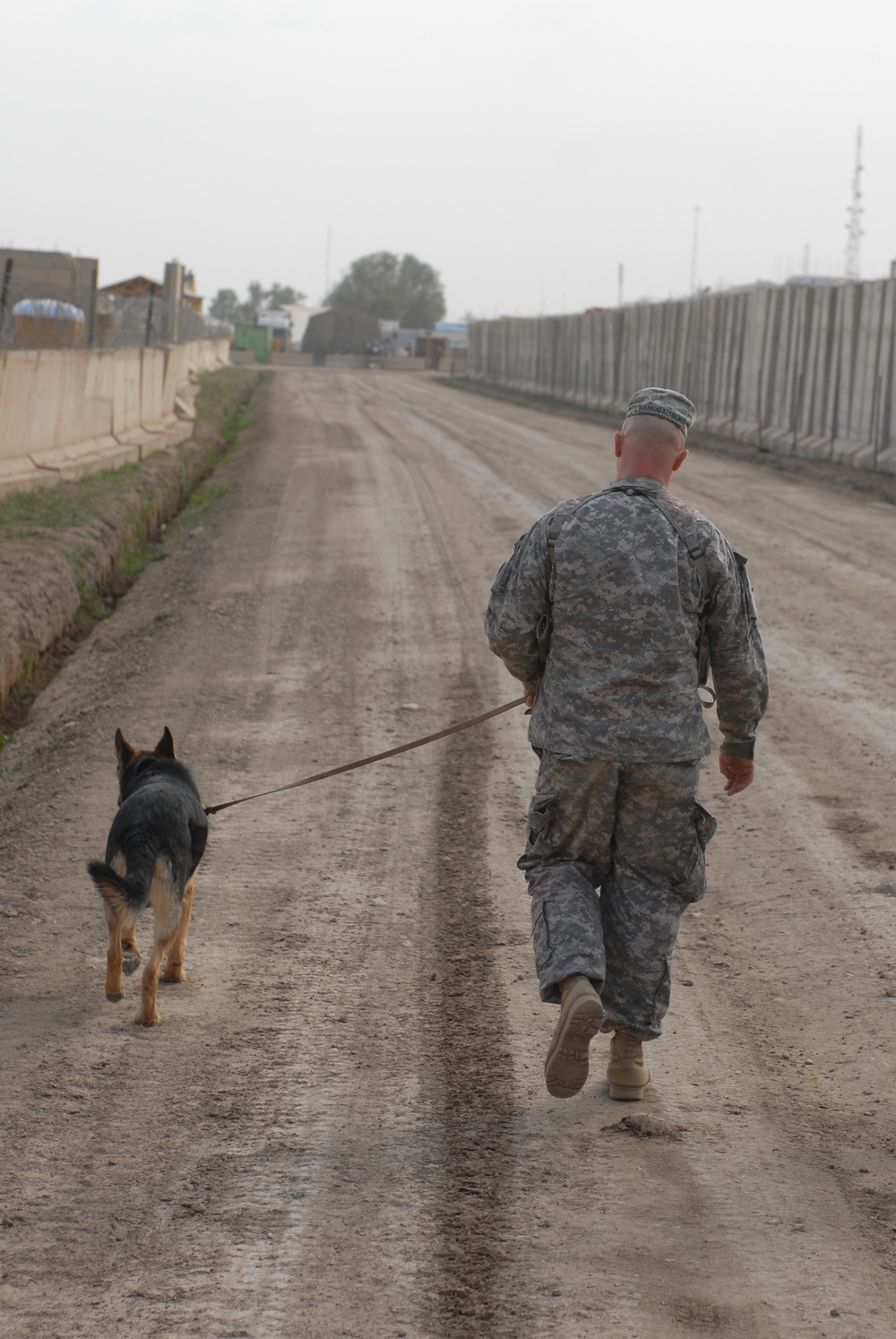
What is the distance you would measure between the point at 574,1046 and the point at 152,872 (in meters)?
1.47

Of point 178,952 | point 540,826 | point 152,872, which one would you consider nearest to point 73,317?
point 178,952

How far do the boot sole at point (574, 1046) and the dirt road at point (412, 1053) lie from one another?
0.24 meters

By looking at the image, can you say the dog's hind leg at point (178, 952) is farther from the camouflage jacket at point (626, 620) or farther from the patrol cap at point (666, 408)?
the patrol cap at point (666, 408)

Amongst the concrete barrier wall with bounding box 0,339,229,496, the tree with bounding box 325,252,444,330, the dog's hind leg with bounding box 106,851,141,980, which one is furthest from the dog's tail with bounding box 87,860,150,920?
the tree with bounding box 325,252,444,330

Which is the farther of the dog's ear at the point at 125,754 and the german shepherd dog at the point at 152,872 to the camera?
the dog's ear at the point at 125,754

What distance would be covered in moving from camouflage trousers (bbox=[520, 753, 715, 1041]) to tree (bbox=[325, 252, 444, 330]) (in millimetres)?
139824

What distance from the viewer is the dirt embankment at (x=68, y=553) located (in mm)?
9297

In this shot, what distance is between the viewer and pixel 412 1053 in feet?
13.1

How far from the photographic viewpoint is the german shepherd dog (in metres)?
4.02

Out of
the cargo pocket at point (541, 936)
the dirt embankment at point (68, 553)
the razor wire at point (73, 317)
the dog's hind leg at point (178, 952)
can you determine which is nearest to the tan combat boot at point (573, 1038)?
the cargo pocket at point (541, 936)

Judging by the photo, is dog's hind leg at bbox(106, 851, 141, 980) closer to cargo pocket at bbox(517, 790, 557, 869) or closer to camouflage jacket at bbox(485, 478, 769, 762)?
cargo pocket at bbox(517, 790, 557, 869)

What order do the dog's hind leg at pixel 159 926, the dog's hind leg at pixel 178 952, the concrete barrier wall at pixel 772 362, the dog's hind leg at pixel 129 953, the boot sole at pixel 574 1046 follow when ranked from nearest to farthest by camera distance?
the boot sole at pixel 574 1046
the dog's hind leg at pixel 159 926
the dog's hind leg at pixel 129 953
the dog's hind leg at pixel 178 952
the concrete barrier wall at pixel 772 362

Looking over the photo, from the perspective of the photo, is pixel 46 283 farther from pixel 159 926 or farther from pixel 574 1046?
pixel 574 1046

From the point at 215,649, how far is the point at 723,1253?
6.76 m
